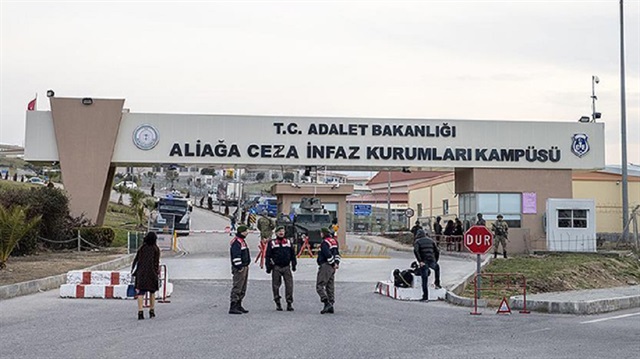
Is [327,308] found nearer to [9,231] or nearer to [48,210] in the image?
[9,231]

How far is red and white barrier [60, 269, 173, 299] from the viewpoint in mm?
19109

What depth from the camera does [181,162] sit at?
127ft

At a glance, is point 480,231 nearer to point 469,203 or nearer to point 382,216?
point 469,203

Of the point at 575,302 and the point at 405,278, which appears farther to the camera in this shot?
the point at 405,278

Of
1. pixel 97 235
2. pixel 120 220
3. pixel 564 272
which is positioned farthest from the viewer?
pixel 120 220

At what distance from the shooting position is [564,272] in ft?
88.6

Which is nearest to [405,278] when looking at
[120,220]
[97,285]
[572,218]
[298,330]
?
[298,330]

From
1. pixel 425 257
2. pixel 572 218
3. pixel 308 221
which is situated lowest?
pixel 425 257

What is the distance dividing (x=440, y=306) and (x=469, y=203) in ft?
75.3

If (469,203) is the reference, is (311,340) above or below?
below

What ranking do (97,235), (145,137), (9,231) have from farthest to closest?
(145,137) < (97,235) < (9,231)

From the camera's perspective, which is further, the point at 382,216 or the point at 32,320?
the point at 382,216

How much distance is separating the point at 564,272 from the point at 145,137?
19.9m

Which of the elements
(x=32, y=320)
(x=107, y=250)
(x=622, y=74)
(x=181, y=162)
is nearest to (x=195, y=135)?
(x=181, y=162)
